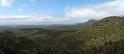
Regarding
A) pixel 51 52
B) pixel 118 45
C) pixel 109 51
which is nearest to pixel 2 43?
pixel 51 52

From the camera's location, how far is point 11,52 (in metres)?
90.3

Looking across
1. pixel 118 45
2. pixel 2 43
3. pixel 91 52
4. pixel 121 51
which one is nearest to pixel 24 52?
pixel 2 43

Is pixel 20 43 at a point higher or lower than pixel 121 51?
higher

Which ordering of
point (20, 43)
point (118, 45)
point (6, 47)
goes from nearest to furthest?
point (6, 47) → point (20, 43) → point (118, 45)

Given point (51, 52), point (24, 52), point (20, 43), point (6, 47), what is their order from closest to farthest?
1. point (24, 52)
2. point (6, 47)
3. point (20, 43)
4. point (51, 52)

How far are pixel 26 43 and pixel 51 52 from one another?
12.8 m

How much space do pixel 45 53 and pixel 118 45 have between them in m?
75.3

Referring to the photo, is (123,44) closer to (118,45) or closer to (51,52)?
(118,45)

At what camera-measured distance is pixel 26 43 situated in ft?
352

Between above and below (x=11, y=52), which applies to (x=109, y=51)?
below

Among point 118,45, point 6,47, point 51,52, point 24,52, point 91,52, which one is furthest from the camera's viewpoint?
point 118,45

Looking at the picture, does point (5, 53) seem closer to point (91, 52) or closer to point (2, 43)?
point (2, 43)

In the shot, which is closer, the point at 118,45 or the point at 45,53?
the point at 45,53

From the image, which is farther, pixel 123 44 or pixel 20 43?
pixel 123 44
